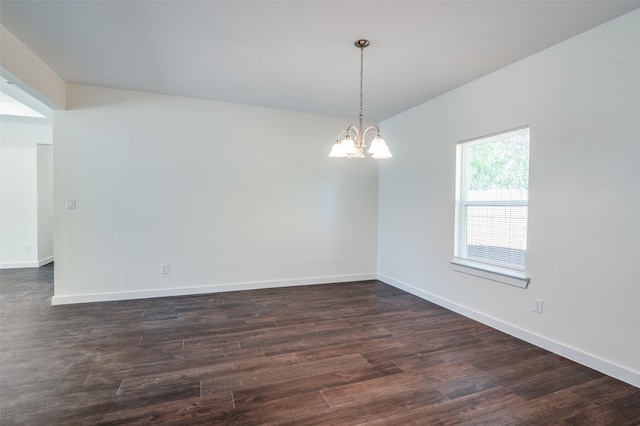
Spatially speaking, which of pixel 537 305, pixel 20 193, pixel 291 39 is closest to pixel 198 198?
pixel 291 39

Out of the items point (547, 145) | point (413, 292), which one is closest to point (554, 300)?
point (547, 145)

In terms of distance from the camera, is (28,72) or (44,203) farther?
(44,203)

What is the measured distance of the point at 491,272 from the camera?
3.25 meters

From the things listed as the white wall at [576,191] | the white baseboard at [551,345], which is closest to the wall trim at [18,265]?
the white baseboard at [551,345]

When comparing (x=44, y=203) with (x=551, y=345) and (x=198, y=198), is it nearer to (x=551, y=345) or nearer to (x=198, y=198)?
(x=198, y=198)

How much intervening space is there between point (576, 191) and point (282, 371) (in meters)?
2.70

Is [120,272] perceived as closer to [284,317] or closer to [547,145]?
[284,317]

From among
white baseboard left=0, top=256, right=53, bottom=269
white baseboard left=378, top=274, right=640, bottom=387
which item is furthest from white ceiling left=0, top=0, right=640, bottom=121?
white baseboard left=0, top=256, right=53, bottom=269

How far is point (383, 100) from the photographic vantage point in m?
4.16

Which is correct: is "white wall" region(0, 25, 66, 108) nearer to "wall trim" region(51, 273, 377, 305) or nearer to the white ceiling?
the white ceiling

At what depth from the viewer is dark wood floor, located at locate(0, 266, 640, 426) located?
6.11ft

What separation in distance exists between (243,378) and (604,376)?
8.59ft

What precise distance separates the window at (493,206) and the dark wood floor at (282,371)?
0.68 meters

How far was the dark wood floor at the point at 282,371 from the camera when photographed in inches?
73.4
